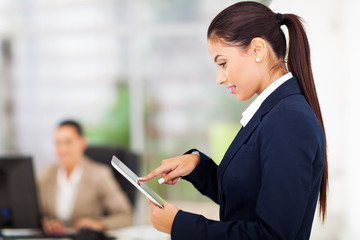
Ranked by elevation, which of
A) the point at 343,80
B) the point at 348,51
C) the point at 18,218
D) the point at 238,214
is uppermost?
the point at 348,51

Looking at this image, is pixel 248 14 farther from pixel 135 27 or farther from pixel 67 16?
pixel 67 16

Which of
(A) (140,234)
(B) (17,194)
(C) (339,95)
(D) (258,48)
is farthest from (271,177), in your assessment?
(C) (339,95)

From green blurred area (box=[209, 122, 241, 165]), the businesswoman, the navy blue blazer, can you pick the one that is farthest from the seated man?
green blurred area (box=[209, 122, 241, 165])

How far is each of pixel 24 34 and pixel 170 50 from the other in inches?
76.9

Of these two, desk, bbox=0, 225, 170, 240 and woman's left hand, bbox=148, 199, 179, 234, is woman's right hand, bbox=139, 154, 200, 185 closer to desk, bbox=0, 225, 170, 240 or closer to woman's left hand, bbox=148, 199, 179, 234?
woman's left hand, bbox=148, 199, 179, 234

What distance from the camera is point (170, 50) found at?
5090mm

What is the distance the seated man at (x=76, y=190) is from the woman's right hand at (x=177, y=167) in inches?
59.7

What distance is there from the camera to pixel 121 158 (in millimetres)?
2783

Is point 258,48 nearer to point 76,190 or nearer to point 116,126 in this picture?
point 76,190

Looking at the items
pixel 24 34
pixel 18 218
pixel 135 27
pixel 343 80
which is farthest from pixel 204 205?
pixel 24 34

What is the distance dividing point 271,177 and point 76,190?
2.13 metres

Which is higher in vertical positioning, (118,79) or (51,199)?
(118,79)

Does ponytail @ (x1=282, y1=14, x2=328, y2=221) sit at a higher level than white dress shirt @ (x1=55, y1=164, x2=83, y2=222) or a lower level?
higher

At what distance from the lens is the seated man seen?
2.79 meters
